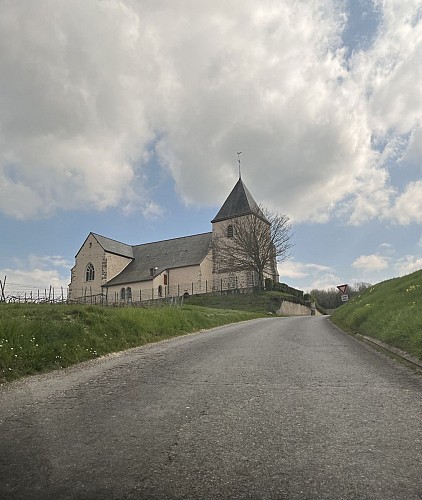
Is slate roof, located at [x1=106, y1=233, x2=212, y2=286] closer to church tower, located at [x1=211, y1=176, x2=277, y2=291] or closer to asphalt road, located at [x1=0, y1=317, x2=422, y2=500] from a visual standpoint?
church tower, located at [x1=211, y1=176, x2=277, y2=291]

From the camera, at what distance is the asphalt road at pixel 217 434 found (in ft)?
8.87

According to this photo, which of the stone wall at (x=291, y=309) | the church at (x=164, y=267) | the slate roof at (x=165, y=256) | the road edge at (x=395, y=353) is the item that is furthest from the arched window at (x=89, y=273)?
the road edge at (x=395, y=353)

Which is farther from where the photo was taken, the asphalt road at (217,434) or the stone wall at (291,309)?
the stone wall at (291,309)

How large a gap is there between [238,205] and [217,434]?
175 ft

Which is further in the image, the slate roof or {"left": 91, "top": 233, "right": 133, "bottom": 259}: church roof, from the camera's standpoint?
{"left": 91, "top": 233, "right": 133, "bottom": 259}: church roof

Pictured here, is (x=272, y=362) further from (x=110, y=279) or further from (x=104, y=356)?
(x=110, y=279)

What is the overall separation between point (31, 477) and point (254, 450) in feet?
5.71

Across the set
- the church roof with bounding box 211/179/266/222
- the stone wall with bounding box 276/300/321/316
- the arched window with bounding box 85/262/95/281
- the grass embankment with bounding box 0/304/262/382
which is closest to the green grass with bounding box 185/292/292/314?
the stone wall with bounding box 276/300/321/316

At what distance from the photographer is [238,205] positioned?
2217 inches

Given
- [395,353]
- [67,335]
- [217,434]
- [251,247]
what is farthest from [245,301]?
[217,434]

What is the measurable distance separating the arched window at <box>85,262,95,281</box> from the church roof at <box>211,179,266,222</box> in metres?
20.4

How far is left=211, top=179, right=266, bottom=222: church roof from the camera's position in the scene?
5470 cm

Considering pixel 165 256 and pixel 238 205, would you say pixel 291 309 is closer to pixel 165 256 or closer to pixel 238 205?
pixel 238 205

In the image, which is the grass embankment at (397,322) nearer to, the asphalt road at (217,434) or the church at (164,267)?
the asphalt road at (217,434)
